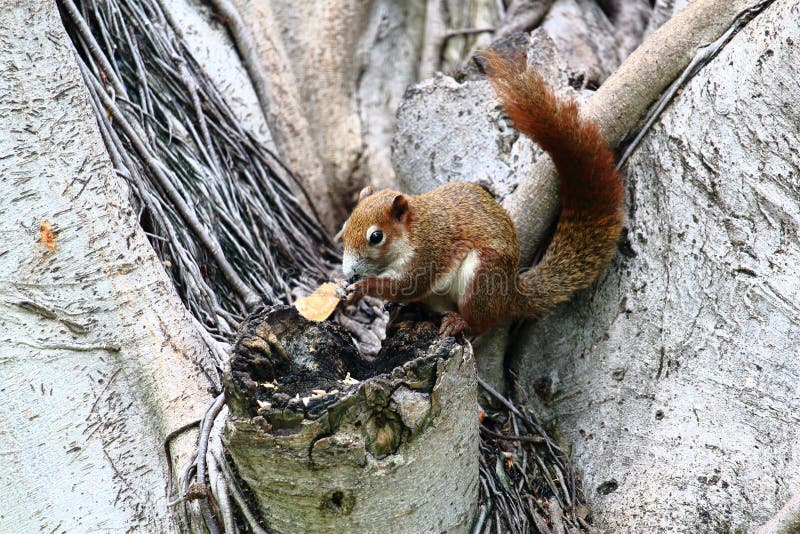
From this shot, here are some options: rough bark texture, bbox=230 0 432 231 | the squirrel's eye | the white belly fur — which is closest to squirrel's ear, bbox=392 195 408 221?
the squirrel's eye

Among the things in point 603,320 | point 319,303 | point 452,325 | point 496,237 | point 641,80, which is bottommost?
point 603,320

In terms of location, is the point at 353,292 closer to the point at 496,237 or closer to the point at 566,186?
the point at 496,237

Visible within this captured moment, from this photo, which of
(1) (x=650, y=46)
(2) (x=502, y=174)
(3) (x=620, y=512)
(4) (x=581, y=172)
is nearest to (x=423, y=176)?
(2) (x=502, y=174)

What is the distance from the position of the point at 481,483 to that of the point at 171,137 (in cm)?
183

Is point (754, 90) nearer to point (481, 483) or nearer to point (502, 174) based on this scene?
point (502, 174)

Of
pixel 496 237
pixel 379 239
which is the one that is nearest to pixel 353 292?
pixel 379 239

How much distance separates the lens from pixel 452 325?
249cm

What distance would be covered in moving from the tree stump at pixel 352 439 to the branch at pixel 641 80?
1053 mm

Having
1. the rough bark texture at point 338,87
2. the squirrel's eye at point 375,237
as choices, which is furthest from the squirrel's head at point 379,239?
the rough bark texture at point 338,87

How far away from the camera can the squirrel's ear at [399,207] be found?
2477 millimetres

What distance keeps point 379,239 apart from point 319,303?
46 cm

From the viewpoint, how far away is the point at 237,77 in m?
3.57

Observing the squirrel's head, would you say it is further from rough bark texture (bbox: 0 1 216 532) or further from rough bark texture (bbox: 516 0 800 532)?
rough bark texture (bbox: 516 0 800 532)

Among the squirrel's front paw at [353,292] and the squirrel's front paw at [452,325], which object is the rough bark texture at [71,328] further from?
the squirrel's front paw at [452,325]
